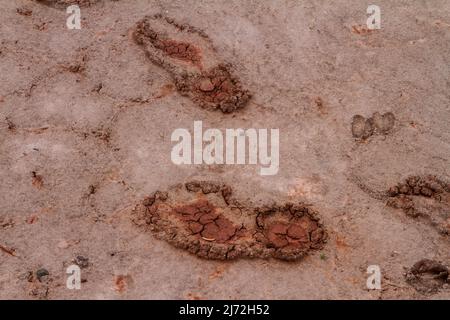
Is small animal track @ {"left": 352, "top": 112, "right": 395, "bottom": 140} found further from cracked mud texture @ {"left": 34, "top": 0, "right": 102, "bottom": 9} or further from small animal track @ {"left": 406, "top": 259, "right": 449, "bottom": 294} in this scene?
cracked mud texture @ {"left": 34, "top": 0, "right": 102, "bottom": 9}

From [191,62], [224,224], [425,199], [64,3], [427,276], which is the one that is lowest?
[427,276]

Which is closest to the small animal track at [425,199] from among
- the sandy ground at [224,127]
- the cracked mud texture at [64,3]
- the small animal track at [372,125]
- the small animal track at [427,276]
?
the sandy ground at [224,127]

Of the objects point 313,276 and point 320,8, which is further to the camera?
point 320,8

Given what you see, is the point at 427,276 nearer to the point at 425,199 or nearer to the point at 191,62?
the point at 425,199

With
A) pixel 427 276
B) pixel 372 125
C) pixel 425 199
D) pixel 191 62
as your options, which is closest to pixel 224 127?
pixel 191 62

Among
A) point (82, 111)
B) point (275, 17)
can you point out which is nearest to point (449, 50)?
point (275, 17)

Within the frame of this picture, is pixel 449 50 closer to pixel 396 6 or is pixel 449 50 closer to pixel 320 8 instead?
pixel 396 6
